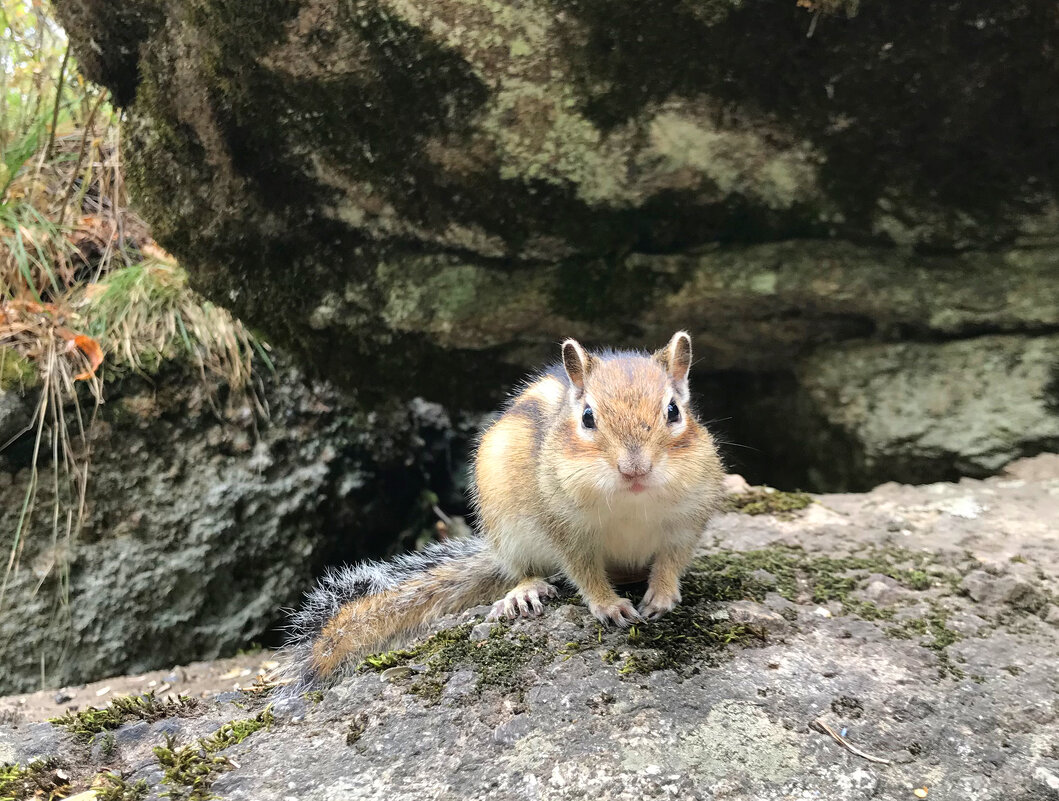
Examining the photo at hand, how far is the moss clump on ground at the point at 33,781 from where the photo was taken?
194cm

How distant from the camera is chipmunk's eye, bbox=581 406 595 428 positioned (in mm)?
2322

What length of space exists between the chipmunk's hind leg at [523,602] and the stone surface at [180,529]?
6.94ft

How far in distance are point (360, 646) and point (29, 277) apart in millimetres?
3109

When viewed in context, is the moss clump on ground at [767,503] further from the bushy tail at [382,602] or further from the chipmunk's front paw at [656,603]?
the bushy tail at [382,602]

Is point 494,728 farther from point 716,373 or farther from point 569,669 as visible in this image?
point 716,373

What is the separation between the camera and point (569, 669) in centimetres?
231

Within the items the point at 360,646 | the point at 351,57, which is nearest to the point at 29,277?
the point at 351,57

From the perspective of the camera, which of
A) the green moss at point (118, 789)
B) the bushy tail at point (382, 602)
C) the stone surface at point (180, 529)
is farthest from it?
the stone surface at point (180, 529)

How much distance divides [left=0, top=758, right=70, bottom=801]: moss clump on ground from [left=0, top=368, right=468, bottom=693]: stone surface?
2.04 meters

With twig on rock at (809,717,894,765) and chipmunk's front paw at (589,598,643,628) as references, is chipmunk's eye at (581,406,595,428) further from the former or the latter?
twig on rock at (809,717,894,765)

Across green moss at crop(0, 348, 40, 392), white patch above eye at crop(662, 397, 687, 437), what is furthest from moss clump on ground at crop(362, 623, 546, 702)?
green moss at crop(0, 348, 40, 392)

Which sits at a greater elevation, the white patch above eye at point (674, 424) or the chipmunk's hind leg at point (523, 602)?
the white patch above eye at point (674, 424)

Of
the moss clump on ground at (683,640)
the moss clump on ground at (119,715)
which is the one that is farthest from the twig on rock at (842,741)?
the moss clump on ground at (119,715)

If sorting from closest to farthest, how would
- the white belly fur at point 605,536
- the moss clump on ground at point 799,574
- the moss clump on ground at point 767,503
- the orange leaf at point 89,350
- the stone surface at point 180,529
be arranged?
the white belly fur at point 605,536
the moss clump on ground at point 799,574
the moss clump on ground at point 767,503
the stone surface at point 180,529
the orange leaf at point 89,350
